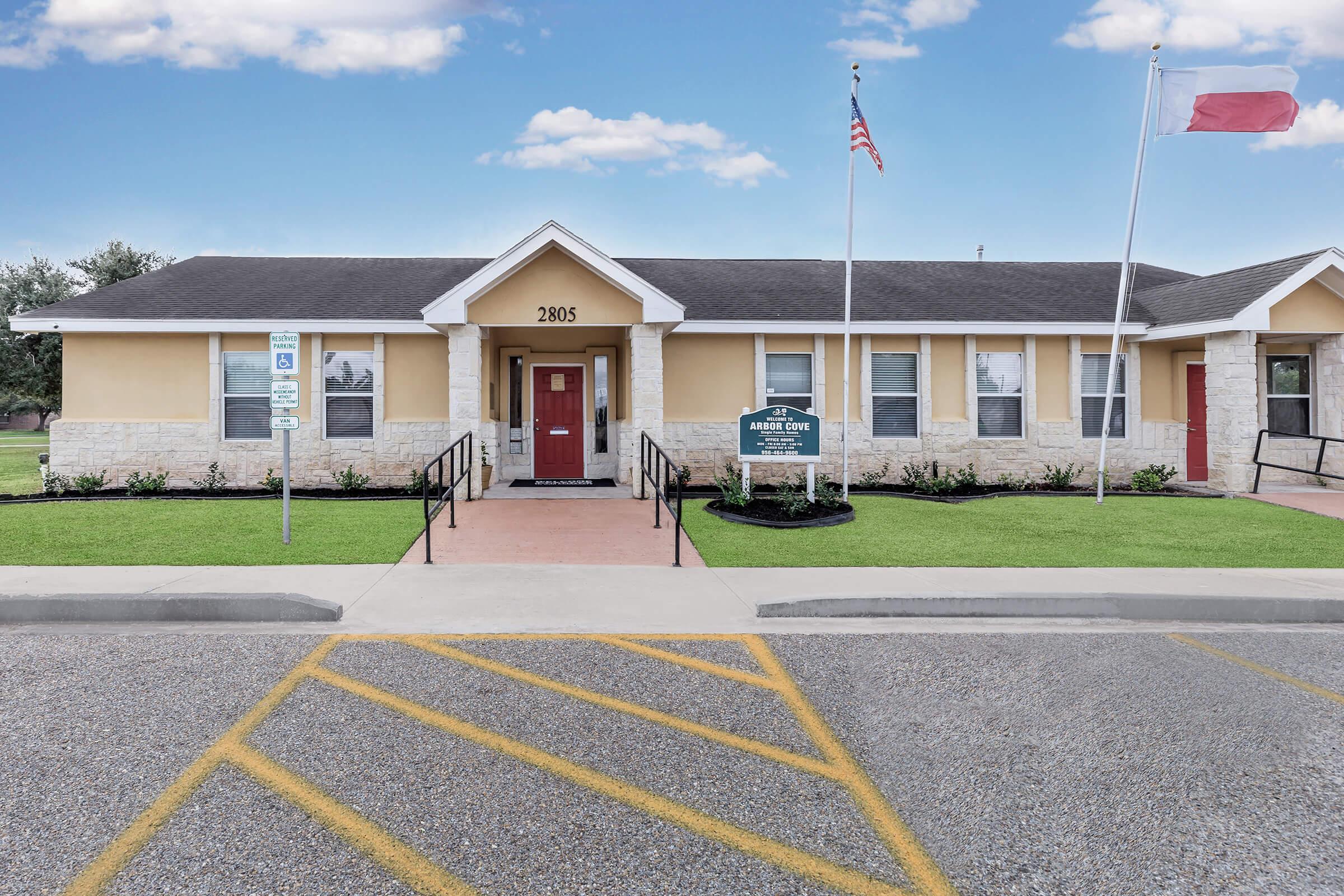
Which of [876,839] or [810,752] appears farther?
[810,752]

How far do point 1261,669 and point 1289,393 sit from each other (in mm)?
14344

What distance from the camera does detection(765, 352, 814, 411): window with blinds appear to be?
1535 cm

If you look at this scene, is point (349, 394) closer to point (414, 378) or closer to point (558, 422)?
point (414, 378)

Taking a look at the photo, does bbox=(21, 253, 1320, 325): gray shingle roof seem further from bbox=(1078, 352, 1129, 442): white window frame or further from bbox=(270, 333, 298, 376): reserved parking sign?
bbox=(270, 333, 298, 376): reserved parking sign

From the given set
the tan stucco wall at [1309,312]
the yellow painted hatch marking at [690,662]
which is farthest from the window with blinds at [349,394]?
the tan stucco wall at [1309,312]

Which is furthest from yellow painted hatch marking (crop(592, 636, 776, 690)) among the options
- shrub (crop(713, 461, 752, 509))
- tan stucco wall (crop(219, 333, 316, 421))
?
tan stucco wall (crop(219, 333, 316, 421))

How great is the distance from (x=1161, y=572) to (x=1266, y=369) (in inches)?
453

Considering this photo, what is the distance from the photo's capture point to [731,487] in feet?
41.1

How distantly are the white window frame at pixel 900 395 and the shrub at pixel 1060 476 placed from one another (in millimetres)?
2705

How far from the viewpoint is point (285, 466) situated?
8797 millimetres

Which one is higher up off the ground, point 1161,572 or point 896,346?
point 896,346

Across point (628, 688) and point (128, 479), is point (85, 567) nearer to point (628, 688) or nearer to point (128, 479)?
point (628, 688)

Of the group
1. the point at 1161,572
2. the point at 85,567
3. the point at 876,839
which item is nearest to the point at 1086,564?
the point at 1161,572

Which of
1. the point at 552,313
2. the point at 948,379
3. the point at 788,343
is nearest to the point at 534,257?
A: the point at 552,313
